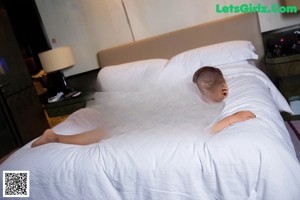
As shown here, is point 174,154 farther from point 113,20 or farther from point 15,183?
point 113,20

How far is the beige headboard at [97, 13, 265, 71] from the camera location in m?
2.58

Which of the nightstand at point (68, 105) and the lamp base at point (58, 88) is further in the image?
the lamp base at point (58, 88)

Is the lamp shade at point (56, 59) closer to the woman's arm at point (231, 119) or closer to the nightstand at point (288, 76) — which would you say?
the nightstand at point (288, 76)

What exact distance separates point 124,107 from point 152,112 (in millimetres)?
299

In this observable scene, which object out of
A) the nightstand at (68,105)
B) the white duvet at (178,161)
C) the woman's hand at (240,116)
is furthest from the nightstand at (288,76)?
the nightstand at (68,105)

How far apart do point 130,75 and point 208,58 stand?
0.77 m

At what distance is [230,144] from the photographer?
1018mm

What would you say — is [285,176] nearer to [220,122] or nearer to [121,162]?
[220,122]

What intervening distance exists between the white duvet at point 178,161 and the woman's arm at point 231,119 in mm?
40

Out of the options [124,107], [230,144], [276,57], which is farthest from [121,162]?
[276,57]

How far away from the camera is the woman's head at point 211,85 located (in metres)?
1.63

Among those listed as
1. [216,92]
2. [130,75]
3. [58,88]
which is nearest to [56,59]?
[58,88]

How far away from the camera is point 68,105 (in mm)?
2926

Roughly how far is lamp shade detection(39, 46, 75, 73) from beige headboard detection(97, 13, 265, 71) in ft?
1.19
